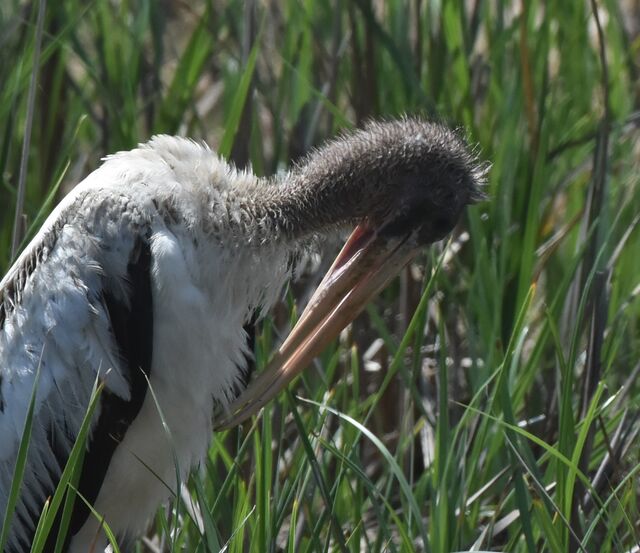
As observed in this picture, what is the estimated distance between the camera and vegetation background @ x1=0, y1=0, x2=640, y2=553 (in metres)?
2.64

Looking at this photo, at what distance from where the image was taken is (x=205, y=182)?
284 centimetres

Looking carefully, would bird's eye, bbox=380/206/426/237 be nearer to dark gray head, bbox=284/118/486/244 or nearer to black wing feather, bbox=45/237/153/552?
dark gray head, bbox=284/118/486/244

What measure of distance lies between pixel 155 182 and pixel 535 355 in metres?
0.95

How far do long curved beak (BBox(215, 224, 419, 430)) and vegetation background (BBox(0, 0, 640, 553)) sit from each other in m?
0.06

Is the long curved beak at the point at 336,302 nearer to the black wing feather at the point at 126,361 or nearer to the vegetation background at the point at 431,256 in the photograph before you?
the vegetation background at the point at 431,256

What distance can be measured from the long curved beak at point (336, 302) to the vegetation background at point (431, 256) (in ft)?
0.20

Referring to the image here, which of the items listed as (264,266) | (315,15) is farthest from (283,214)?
(315,15)

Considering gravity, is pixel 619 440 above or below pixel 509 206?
below

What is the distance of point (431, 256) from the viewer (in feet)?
9.78

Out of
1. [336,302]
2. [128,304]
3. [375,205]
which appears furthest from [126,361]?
[375,205]

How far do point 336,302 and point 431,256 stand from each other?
26 cm

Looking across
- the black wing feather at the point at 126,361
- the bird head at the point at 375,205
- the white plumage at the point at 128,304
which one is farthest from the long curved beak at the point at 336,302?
the black wing feather at the point at 126,361

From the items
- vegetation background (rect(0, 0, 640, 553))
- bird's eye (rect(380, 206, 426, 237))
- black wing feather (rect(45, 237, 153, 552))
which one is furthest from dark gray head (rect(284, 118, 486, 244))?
black wing feather (rect(45, 237, 153, 552))

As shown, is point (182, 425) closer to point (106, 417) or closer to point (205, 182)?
point (106, 417)
